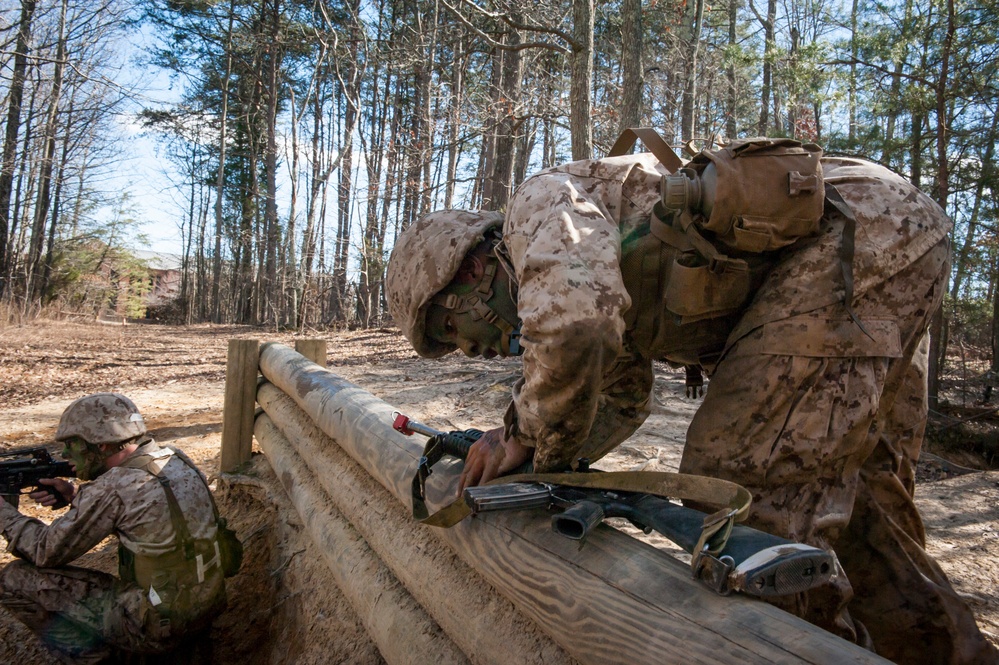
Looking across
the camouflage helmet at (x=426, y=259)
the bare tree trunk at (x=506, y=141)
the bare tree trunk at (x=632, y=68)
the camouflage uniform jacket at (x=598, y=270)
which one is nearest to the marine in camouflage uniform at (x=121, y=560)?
the camouflage helmet at (x=426, y=259)

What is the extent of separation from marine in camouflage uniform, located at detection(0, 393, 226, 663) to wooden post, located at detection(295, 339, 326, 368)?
1.68 m

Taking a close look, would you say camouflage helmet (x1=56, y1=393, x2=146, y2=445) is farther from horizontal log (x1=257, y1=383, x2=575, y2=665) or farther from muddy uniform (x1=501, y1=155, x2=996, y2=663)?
muddy uniform (x1=501, y1=155, x2=996, y2=663)

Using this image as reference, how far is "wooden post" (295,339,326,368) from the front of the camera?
16.4 ft

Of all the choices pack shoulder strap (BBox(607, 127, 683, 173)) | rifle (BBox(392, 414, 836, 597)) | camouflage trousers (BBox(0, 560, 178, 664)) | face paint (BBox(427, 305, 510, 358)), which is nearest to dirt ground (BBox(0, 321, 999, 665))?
camouflage trousers (BBox(0, 560, 178, 664))

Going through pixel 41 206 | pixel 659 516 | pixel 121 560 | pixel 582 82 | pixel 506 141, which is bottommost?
pixel 121 560

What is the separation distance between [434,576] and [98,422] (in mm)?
2099

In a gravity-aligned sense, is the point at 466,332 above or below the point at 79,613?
above

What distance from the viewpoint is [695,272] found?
6.39 ft

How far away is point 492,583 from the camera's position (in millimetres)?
2018

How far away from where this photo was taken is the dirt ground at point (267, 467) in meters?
3.18

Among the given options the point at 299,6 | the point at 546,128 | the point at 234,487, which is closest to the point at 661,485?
the point at 234,487

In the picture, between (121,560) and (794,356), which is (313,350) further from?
(794,356)

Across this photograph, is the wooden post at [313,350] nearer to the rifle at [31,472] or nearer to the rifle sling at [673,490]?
the rifle at [31,472]

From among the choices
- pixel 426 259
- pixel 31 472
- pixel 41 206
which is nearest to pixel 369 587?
pixel 426 259
